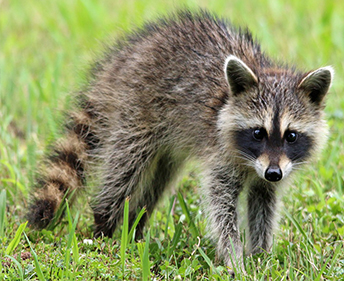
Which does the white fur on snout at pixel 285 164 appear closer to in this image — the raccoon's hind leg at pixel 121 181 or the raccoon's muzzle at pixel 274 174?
the raccoon's muzzle at pixel 274 174

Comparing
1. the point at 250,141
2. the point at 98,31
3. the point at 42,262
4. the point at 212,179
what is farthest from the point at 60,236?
the point at 98,31

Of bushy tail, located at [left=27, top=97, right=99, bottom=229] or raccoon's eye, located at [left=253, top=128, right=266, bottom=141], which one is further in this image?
bushy tail, located at [left=27, top=97, right=99, bottom=229]

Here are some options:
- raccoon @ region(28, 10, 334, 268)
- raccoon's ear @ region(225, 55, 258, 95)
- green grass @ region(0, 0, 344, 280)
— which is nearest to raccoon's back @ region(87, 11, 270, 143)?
raccoon @ region(28, 10, 334, 268)

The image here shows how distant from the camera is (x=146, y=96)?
18.5 ft

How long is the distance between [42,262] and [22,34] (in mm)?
6606

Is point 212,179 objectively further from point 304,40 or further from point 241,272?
point 304,40

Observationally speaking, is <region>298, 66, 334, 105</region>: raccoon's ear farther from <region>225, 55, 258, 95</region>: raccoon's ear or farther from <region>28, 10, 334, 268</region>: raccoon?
<region>225, 55, 258, 95</region>: raccoon's ear

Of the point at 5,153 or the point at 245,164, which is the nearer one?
the point at 245,164

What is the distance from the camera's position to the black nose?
455cm

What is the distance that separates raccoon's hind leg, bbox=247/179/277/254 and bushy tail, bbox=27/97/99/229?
156cm

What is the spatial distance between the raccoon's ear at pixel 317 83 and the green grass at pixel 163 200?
2.51ft

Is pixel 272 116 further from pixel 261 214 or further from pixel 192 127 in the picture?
pixel 261 214

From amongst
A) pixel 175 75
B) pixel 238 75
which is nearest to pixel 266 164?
pixel 238 75

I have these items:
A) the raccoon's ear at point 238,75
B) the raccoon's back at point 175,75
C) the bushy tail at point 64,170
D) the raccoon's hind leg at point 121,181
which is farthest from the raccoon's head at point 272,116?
the bushy tail at point 64,170
